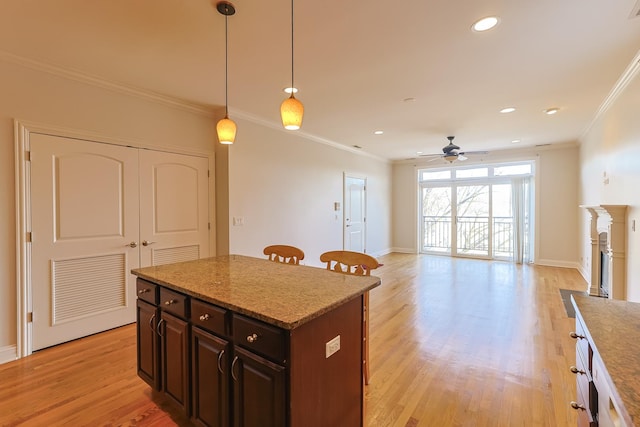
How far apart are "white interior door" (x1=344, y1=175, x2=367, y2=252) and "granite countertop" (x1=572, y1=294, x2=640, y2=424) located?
16.7 ft

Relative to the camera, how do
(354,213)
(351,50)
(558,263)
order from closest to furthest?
(351,50) < (558,263) < (354,213)

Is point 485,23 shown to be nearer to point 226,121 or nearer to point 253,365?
point 226,121

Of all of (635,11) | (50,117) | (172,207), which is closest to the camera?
(635,11)

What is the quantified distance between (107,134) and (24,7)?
1330 millimetres

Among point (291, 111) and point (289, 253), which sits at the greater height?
point (291, 111)

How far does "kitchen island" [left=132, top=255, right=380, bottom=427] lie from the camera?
126 centimetres

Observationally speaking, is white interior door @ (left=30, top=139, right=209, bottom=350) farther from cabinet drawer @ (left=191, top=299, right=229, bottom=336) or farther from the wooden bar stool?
cabinet drawer @ (left=191, top=299, right=229, bottom=336)

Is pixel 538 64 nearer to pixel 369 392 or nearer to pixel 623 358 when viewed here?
pixel 623 358

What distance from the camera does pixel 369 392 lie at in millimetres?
2150

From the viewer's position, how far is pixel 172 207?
368 centimetres

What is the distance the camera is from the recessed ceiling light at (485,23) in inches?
80.7

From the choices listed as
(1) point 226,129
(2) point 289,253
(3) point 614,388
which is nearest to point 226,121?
(1) point 226,129

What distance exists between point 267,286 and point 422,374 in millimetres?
1554

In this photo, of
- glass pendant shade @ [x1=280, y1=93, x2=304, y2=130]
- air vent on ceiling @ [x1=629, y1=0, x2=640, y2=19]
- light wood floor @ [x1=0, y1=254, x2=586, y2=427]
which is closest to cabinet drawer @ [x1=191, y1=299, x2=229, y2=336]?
light wood floor @ [x1=0, y1=254, x2=586, y2=427]
